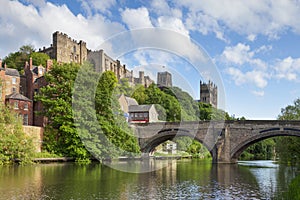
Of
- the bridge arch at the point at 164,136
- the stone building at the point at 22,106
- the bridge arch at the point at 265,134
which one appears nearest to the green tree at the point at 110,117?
the bridge arch at the point at 164,136

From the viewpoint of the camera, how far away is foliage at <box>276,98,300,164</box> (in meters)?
46.3

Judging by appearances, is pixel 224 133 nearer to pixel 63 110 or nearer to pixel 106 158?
pixel 106 158

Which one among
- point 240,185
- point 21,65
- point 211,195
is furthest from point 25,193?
point 21,65

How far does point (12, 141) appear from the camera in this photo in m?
38.7

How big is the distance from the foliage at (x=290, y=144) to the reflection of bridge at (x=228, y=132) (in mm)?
1774

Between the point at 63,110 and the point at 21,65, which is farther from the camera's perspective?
the point at 21,65

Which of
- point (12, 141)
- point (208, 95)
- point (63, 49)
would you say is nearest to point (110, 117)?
point (12, 141)

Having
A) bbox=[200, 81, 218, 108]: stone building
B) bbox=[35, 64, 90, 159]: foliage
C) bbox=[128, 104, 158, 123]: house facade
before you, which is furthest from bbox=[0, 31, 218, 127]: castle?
bbox=[128, 104, 158, 123]: house facade

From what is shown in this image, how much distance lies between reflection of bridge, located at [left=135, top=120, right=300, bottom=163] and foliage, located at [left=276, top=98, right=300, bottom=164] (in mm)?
1774

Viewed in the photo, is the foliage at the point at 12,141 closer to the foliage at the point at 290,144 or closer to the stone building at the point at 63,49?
the foliage at the point at 290,144

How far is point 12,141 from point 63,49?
53.8 m

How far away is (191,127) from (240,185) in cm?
2647

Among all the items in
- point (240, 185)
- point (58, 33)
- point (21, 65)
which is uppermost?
point (58, 33)

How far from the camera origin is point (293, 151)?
46562 mm
